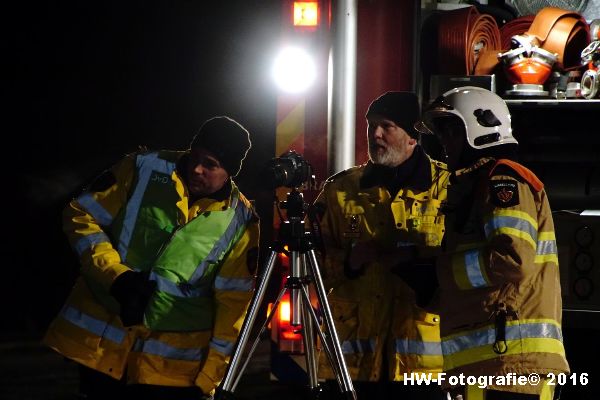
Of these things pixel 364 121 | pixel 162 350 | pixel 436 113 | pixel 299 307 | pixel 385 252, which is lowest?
pixel 162 350

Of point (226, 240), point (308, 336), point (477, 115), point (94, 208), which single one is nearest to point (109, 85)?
point (94, 208)

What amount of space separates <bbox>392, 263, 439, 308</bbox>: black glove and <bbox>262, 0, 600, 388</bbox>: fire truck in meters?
1.05

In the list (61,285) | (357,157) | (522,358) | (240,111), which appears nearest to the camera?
(522,358)

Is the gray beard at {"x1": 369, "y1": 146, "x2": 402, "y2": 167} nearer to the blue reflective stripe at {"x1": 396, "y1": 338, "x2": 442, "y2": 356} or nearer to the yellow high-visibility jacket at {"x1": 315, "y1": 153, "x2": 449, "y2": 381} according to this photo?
the yellow high-visibility jacket at {"x1": 315, "y1": 153, "x2": 449, "y2": 381}

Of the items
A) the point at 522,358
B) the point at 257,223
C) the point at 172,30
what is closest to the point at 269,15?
the point at 172,30

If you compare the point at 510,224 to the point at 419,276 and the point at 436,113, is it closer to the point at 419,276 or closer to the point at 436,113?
the point at 419,276

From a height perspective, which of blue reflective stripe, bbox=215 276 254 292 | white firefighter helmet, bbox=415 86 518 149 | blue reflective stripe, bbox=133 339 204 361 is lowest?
blue reflective stripe, bbox=133 339 204 361

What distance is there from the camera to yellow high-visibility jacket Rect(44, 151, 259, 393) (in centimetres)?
432

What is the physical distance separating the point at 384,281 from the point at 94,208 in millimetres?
1077

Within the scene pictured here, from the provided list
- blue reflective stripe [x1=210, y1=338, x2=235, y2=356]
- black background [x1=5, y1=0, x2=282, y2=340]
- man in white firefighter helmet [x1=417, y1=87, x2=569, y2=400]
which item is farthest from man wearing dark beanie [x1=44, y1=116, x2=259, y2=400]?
black background [x1=5, y1=0, x2=282, y2=340]

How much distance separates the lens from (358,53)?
5.13 m

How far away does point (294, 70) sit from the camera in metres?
5.21

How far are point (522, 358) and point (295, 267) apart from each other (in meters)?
0.98

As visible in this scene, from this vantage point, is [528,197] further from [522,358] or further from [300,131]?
[300,131]
